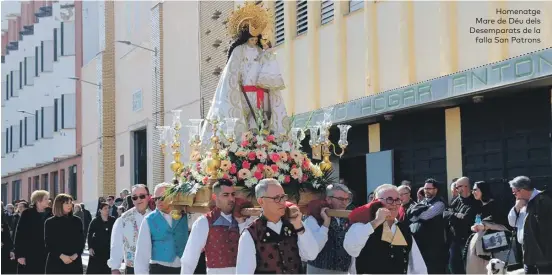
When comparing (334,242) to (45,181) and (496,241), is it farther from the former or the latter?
(45,181)

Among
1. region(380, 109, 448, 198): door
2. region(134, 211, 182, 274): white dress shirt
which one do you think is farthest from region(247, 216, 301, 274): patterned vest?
region(380, 109, 448, 198): door

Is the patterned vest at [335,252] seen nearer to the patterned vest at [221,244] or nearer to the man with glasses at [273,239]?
the patterned vest at [221,244]

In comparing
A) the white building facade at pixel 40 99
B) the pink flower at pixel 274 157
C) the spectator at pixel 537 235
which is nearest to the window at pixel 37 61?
the white building facade at pixel 40 99

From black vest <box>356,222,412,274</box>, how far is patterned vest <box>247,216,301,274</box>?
0.62 metres

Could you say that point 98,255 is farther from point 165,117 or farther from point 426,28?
point 165,117

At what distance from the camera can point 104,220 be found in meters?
14.1

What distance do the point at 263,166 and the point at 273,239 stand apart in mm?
1920

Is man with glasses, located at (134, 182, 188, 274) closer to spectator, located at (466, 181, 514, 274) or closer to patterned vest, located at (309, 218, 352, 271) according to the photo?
patterned vest, located at (309, 218, 352, 271)

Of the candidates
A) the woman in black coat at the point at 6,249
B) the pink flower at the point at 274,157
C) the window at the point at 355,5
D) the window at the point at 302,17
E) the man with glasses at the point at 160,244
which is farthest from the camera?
the window at the point at 302,17

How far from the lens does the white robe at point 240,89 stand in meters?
9.42

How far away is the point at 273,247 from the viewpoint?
22.4 feet

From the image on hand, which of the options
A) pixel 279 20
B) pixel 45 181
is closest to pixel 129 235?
pixel 279 20

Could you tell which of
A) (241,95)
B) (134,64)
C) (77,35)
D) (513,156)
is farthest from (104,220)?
(77,35)

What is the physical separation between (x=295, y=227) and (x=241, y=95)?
2837 mm
